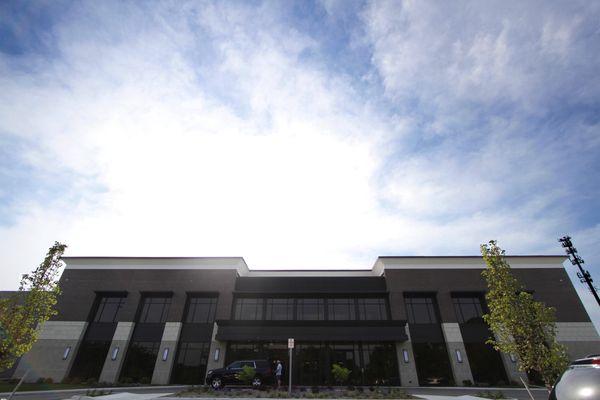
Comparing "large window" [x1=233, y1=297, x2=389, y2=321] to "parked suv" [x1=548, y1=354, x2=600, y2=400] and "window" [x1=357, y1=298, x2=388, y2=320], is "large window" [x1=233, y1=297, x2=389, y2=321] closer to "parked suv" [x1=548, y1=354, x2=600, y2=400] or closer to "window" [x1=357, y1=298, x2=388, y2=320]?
"window" [x1=357, y1=298, x2=388, y2=320]

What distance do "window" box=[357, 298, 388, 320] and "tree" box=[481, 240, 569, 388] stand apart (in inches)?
544

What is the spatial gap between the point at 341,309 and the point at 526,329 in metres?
17.1

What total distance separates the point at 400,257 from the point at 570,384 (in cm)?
2717

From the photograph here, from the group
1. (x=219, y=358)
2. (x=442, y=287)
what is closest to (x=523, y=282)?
(x=442, y=287)

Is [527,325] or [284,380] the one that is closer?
[527,325]

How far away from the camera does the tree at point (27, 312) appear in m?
16.3

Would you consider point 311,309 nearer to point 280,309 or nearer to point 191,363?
point 280,309

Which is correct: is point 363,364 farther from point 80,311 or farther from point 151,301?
point 80,311

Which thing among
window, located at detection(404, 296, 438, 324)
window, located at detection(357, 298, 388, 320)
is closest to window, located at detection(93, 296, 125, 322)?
window, located at detection(357, 298, 388, 320)

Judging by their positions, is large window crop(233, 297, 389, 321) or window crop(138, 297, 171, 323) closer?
large window crop(233, 297, 389, 321)

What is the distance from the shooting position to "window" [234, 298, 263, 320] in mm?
29047

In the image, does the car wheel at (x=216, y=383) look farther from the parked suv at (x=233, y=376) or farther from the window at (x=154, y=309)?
the window at (x=154, y=309)

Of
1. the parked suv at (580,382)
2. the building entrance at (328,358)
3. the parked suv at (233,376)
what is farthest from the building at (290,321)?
the parked suv at (580,382)

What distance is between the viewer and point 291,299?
97.9ft
